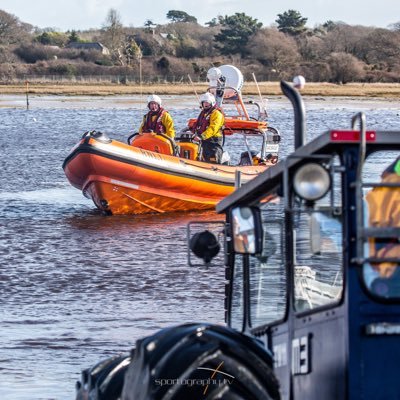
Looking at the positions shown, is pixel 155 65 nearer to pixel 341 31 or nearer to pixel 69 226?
pixel 341 31

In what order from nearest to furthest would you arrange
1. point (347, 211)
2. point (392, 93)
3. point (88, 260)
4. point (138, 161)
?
point (347, 211) < point (88, 260) < point (138, 161) < point (392, 93)

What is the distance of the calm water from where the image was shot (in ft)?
29.3

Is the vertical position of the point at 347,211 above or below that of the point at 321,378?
above

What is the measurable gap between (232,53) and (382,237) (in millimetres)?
89733

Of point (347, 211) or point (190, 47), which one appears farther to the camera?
point (190, 47)

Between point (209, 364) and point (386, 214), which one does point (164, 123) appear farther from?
point (386, 214)

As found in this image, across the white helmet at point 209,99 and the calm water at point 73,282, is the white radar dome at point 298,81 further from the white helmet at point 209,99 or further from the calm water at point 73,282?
the white helmet at point 209,99

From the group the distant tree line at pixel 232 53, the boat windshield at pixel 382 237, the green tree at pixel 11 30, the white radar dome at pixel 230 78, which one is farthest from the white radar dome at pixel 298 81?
the green tree at pixel 11 30

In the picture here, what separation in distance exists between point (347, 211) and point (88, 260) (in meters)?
9.87

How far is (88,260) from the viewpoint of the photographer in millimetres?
→ 14023

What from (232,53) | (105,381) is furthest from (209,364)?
(232,53)

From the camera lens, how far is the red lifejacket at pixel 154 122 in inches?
689

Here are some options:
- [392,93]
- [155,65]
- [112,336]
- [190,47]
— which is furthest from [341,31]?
[112,336]

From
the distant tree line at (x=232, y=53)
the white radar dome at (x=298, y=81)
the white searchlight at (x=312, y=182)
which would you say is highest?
the white radar dome at (x=298, y=81)
